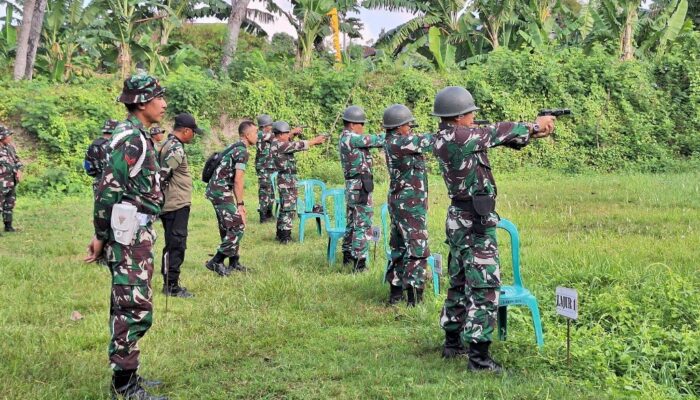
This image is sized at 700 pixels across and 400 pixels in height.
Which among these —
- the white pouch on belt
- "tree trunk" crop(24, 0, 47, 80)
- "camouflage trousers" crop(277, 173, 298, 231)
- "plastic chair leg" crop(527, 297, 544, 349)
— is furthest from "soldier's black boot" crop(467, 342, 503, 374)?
"tree trunk" crop(24, 0, 47, 80)

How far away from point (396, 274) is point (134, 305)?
2885mm

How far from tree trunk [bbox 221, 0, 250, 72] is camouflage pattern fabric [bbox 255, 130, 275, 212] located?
8408 mm

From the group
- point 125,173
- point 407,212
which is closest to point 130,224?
point 125,173

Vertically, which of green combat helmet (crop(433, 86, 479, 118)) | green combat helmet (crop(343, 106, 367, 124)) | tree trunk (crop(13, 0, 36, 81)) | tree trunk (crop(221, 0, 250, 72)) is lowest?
green combat helmet (crop(433, 86, 479, 118))

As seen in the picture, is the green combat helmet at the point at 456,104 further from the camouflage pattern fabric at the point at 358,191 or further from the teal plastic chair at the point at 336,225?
the teal plastic chair at the point at 336,225

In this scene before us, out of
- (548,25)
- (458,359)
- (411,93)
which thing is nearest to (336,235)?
(458,359)

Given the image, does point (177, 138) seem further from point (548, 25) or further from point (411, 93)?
point (548, 25)

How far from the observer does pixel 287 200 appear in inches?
409

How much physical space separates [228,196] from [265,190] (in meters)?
4.38

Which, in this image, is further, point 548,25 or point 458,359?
point 548,25

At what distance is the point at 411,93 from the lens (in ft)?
62.8

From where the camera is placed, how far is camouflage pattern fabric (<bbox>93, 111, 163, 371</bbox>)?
387 cm

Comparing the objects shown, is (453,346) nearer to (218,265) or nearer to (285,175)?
(218,265)

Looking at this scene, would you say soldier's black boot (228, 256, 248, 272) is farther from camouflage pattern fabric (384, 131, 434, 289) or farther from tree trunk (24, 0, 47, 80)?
tree trunk (24, 0, 47, 80)
